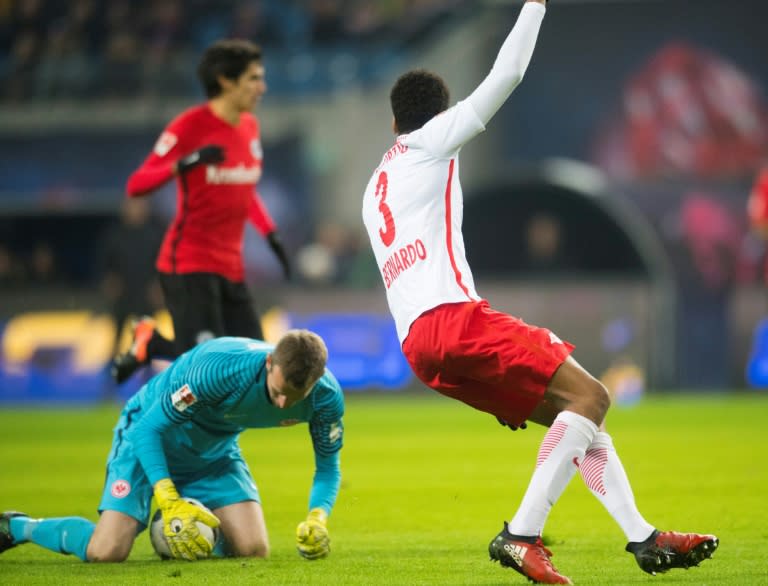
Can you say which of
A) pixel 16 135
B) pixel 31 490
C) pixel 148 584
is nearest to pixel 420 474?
pixel 31 490

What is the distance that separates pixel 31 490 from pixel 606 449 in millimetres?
4768

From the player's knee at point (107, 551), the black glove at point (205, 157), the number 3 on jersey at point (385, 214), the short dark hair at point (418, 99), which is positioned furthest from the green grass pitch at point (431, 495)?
the black glove at point (205, 157)

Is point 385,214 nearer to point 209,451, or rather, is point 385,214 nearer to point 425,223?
point 425,223

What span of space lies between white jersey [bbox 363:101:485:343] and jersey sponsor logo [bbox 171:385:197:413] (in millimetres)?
907

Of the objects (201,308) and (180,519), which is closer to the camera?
(180,519)

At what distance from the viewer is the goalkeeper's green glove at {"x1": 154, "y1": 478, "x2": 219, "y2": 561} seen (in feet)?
18.9

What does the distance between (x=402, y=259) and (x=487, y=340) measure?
19.2 inches

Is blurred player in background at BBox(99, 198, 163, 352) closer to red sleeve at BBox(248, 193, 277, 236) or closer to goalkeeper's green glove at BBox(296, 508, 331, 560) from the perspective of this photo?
red sleeve at BBox(248, 193, 277, 236)

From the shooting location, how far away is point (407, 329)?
5656mm

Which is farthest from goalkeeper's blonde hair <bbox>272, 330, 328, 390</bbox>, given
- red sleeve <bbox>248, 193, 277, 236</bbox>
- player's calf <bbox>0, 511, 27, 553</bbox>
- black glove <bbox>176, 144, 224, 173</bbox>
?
red sleeve <bbox>248, 193, 277, 236</bbox>

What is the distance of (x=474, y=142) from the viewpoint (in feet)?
72.7

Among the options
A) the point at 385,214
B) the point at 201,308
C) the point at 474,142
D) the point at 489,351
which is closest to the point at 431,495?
the point at 201,308

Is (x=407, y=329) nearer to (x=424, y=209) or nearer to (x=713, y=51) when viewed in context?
(x=424, y=209)

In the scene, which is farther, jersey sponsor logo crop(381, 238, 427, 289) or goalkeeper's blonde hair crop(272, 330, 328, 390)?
jersey sponsor logo crop(381, 238, 427, 289)
